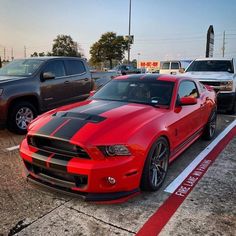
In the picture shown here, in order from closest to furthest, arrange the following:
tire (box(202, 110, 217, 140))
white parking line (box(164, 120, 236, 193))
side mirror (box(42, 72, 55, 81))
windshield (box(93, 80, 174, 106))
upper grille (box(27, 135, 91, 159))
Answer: upper grille (box(27, 135, 91, 159)), white parking line (box(164, 120, 236, 193)), windshield (box(93, 80, 174, 106)), tire (box(202, 110, 217, 140)), side mirror (box(42, 72, 55, 81))

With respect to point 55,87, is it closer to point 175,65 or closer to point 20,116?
point 20,116

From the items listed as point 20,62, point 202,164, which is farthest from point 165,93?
point 20,62

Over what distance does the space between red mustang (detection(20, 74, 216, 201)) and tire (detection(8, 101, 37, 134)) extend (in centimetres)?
267

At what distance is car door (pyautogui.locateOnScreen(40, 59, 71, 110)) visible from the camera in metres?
7.34

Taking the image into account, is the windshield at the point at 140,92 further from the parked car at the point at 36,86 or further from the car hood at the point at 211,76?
the car hood at the point at 211,76

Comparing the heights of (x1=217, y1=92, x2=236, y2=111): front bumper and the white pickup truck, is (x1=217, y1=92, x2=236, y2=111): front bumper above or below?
below

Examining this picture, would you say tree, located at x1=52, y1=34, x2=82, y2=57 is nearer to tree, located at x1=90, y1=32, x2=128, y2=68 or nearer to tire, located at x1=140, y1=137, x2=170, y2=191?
tree, located at x1=90, y1=32, x2=128, y2=68

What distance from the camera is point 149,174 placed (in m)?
3.67

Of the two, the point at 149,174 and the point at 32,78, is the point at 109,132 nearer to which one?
the point at 149,174

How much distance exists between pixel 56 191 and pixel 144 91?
7.37ft

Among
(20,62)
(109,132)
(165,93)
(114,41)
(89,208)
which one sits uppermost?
(114,41)

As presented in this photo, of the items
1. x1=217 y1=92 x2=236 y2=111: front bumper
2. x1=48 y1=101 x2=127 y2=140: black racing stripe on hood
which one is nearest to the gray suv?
x1=48 y1=101 x2=127 y2=140: black racing stripe on hood

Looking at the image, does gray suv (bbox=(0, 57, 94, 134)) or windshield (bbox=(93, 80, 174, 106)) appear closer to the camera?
windshield (bbox=(93, 80, 174, 106))

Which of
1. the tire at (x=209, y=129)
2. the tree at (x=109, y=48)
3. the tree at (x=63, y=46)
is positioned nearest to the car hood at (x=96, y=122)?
the tire at (x=209, y=129)
